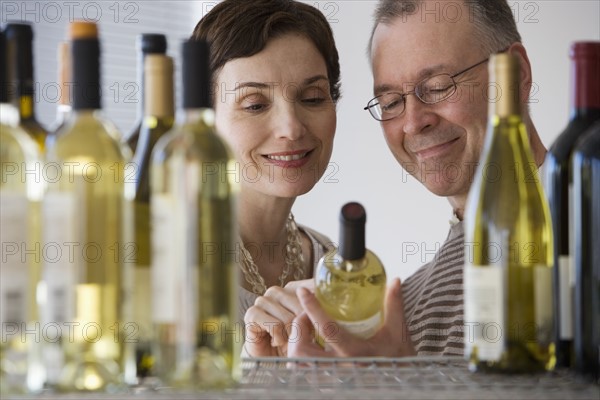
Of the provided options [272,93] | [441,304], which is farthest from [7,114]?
[272,93]

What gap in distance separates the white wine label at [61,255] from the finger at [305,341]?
444 mm

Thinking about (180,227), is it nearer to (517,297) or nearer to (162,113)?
(162,113)

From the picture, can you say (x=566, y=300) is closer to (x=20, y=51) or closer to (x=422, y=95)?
(x=20, y=51)

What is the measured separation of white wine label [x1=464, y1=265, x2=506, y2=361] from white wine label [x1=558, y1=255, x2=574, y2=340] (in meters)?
0.06

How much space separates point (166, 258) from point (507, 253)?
0.98ft

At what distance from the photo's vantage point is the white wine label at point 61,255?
69 centimetres

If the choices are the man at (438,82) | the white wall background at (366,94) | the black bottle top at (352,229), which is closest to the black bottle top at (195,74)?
the black bottle top at (352,229)

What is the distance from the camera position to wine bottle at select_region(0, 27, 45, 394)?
70cm

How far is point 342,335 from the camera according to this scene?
0.99 metres

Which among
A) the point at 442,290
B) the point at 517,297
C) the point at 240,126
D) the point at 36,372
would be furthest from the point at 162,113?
the point at 240,126

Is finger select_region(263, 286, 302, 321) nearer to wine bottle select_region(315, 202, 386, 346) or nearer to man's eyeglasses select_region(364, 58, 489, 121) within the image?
wine bottle select_region(315, 202, 386, 346)

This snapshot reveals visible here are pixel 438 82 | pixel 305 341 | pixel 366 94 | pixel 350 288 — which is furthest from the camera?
pixel 366 94

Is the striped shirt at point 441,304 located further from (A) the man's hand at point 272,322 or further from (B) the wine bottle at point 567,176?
(B) the wine bottle at point 567,176

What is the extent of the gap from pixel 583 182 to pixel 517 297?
113 millimetres
